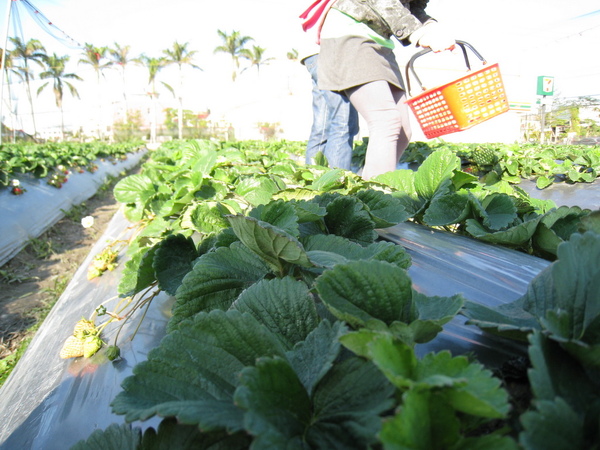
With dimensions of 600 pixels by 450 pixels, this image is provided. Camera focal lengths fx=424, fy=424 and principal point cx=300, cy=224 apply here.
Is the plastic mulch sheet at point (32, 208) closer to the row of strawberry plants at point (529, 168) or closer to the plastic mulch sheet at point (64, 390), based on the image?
the plastic mulch sheet at point (64, 390)

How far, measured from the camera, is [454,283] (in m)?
0.92

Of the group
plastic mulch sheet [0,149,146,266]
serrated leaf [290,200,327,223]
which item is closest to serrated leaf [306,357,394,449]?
serrated leaf [290,200,327,223]

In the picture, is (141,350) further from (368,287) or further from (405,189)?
(405,189)

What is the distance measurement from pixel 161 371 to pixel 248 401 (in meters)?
0.16

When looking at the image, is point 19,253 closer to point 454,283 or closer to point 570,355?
point 454,283

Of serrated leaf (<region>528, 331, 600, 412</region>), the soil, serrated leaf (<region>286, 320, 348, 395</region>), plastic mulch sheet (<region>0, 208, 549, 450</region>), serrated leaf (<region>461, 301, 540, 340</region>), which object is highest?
serrated leaf (<region>528, 331, 600, 412</region>)

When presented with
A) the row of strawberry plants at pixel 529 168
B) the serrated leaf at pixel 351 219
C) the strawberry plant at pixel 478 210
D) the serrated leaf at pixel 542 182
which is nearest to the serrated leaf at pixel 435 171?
the strawberry plant at pixel 478 210

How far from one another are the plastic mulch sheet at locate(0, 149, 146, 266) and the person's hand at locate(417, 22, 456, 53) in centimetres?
376

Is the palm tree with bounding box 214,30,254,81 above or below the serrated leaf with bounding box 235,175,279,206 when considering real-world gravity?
above

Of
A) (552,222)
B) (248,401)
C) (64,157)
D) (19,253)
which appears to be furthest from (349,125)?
(64,157)

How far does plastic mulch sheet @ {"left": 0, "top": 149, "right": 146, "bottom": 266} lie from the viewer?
399 cm

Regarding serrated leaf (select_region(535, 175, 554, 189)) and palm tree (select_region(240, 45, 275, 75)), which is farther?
palm tree (select_region(240, 45, 275, 75))

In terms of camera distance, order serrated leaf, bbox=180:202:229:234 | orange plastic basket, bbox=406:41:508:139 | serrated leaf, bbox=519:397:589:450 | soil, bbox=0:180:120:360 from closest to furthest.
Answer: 1. serrated leaf, bbox=519:397:589:450
2. serrated leaf, bbox=180:202:229:234
3. orange plastic basket, bbox=406:41:508:139
4. soil, bbox=0:180:120:360

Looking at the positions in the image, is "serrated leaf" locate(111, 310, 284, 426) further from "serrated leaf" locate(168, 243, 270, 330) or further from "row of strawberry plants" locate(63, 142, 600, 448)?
"serrated leaf" locate(168, 243, 270, 330)
